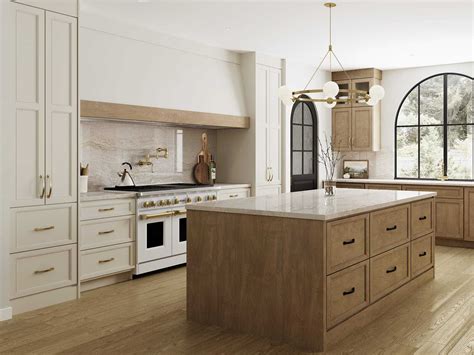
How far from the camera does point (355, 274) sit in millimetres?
3779

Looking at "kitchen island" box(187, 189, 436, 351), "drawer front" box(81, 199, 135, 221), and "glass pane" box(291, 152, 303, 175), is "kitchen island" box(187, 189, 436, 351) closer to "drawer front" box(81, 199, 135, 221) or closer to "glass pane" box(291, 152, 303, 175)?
"drawer front" box(81, 199, 135, 221)

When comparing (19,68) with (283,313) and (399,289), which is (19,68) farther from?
(399,289)

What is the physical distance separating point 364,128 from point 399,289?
4.10 m

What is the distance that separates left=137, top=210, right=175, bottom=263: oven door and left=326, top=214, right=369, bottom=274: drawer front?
2.34 m

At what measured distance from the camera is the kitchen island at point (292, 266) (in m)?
3.41

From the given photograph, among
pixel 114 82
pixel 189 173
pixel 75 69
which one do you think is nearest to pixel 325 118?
pixel 189 173

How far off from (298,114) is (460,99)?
7.65ft


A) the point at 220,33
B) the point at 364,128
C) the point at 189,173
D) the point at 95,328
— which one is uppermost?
the point at 220,33

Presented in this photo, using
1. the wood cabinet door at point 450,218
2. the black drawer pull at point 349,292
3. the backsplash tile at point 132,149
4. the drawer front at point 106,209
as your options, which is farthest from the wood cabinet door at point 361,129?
the black drawer pull at point 349,292

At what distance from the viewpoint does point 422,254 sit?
5.11m

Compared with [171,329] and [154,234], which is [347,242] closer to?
[171,329]

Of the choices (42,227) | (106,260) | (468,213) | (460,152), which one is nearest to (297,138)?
(460,152)

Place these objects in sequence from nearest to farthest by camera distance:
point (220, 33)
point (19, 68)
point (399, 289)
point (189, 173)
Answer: point (19, 68), point (399, 289), point (220, 33), point (189, 173)

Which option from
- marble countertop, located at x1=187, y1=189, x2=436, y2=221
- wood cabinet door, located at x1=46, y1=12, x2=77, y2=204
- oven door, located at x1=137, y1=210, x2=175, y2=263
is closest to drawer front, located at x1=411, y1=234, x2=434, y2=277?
marble countertop, located at x1=187, y1=189, x2=436, y2=221
